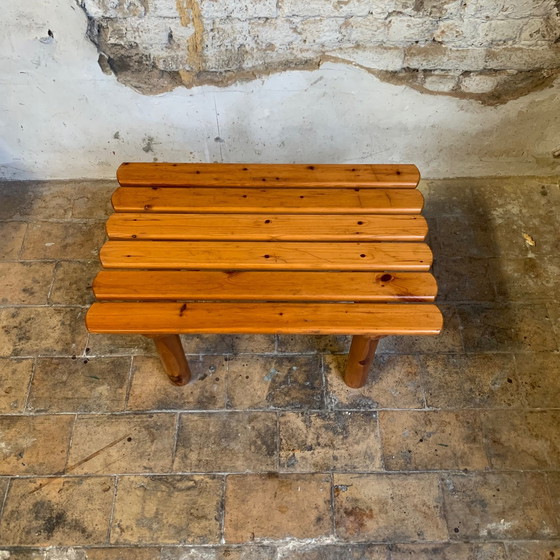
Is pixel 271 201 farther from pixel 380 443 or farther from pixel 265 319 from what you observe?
pixel 380 443

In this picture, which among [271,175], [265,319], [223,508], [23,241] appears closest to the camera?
[265,319]

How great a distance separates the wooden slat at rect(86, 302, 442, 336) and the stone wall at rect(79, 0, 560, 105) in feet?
4.30

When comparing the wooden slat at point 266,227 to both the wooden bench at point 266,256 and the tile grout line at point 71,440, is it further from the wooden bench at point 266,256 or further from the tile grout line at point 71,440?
the tile grout line at point 71,440

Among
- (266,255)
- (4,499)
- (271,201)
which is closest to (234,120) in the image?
(271,201)

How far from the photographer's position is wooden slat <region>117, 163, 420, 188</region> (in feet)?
7.65

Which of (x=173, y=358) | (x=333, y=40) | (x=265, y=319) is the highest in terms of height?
(x=333, y=40)

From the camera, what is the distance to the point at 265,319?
6.31 feet

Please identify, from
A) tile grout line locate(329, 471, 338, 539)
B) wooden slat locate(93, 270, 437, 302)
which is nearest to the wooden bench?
wooden slat locate(93, 270, 437, 302)

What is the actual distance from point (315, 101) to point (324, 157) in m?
0.41

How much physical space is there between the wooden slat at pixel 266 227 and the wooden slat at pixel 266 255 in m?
0.04

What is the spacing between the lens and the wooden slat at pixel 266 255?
2074 mm

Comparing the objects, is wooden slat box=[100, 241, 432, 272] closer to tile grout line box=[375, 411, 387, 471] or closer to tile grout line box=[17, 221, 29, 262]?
tile grout line box=[375, 411, 387, 471]

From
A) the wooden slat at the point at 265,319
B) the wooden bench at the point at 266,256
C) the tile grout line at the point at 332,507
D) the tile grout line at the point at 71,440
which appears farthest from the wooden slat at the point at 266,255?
the tile grout line at the point at 332,507

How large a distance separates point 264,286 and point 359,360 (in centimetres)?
58
